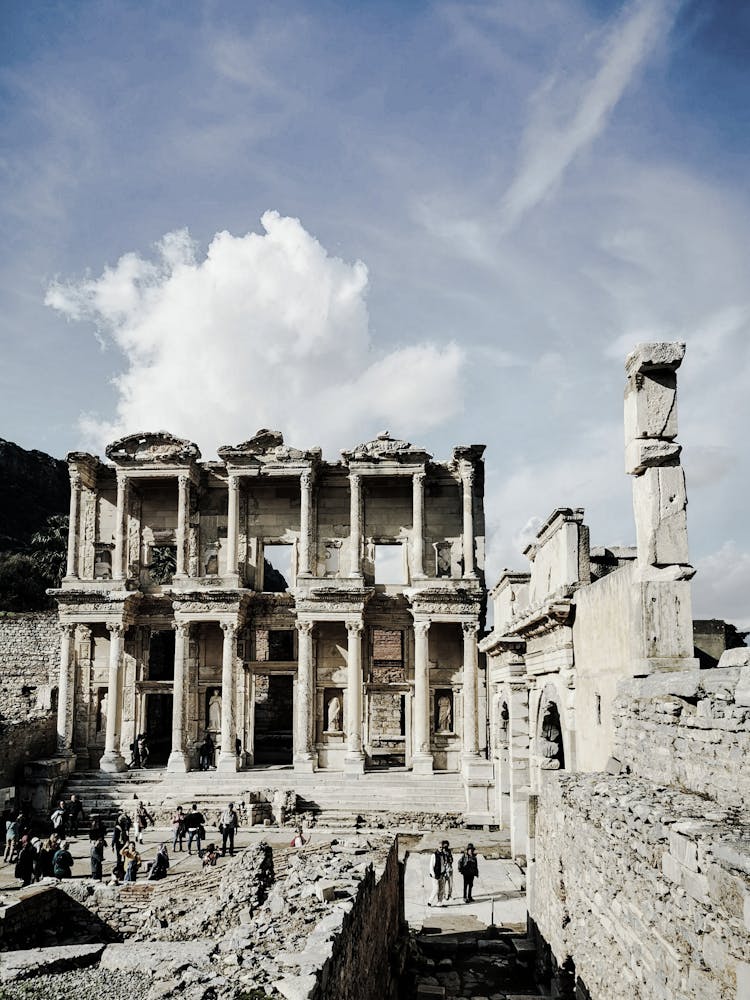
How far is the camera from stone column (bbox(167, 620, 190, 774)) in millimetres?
26656

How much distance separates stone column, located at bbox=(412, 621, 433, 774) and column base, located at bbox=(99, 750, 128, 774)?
9052mm

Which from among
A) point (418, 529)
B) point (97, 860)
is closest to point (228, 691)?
point (418, 529)

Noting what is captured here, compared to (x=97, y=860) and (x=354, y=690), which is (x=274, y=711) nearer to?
(x=354, y=690)

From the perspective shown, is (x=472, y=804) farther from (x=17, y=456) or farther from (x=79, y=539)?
(x=17, y=456)

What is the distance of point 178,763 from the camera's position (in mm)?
26234

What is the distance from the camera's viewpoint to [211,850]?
17.4 m

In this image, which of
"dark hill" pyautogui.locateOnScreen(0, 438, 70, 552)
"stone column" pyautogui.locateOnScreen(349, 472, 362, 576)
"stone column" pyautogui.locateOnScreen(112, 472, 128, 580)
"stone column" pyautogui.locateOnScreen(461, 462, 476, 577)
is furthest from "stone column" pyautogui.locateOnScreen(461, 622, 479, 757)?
"dark hill" pyautogui.locateOnScreen(0, 438, 70, 552)

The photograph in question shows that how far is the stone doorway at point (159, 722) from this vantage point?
1241 inches

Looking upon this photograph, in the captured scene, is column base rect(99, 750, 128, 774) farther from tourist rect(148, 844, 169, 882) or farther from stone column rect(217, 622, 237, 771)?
tourist rect(148, 844, 169, 882)

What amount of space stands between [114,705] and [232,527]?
6.72m

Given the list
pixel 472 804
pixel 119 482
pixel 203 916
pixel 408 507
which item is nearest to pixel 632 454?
pixel 203 916

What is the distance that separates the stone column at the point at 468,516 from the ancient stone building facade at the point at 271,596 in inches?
2.9

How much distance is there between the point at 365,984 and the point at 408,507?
21742mm

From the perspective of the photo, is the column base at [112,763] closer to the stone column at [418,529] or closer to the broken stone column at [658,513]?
the stone column at [418,529]
